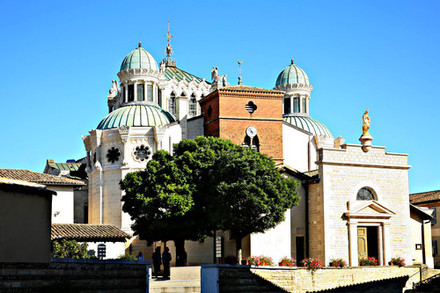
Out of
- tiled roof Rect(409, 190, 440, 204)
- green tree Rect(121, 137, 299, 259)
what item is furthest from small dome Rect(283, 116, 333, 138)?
green tree Rect(121, 137, 299, 259)

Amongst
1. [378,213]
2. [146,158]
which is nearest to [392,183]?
[378,213]

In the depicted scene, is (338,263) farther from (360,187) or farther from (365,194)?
(365,194)

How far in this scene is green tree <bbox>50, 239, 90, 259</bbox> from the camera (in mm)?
38625

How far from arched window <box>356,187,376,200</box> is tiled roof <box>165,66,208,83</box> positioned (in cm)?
3010

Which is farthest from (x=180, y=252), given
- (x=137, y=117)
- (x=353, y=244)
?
(x=137, y=117)

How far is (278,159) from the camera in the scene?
4988 centimetres

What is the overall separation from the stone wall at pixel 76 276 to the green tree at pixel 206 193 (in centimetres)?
1249

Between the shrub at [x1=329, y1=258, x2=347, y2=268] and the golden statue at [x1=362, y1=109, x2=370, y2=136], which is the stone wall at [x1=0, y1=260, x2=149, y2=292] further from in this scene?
the golden statue at [x1=362, y1=109, x2=370, y2=136]

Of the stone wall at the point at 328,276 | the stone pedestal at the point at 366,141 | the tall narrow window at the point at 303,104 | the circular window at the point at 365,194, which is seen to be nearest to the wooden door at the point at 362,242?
the circular window at the point at 365,194

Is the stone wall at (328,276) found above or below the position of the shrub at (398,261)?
below

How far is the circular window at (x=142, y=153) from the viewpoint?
178ft

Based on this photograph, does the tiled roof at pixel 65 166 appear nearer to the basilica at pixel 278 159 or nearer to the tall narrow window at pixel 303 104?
the basilica at pixel 278 159

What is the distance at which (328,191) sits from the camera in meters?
40.8

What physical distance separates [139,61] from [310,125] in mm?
17010
